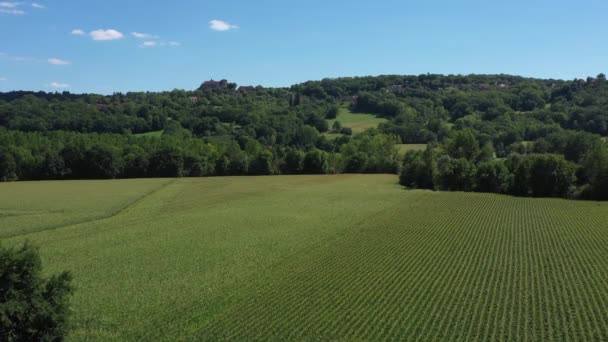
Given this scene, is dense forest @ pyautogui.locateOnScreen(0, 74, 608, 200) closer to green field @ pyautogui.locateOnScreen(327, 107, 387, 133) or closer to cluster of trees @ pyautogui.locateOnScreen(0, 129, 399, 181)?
cluster of trees @ pyautogui.locateOnScreen(0, 129, 399, 181)

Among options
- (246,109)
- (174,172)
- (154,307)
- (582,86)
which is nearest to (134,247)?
(154,307)

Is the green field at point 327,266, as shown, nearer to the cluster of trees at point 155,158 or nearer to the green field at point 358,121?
the cluster of trees at point 155,158

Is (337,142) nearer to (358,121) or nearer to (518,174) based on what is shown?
(358,121)

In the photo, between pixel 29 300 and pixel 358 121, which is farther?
pixel 358 121

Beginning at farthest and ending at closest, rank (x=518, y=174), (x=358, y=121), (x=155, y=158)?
(x=358, y=121) → (x=155, y=158) → (x=518, y=174)

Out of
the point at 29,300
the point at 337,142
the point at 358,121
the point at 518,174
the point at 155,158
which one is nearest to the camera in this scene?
the point at 29,300

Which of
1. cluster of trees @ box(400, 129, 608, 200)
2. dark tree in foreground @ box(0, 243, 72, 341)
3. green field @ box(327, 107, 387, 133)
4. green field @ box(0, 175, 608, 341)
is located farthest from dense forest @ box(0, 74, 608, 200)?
dark tree in foreground @ box(0, 243, 72, 341)

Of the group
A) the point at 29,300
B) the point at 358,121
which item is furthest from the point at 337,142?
the point at 29,300

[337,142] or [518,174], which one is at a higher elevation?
[337,142]
